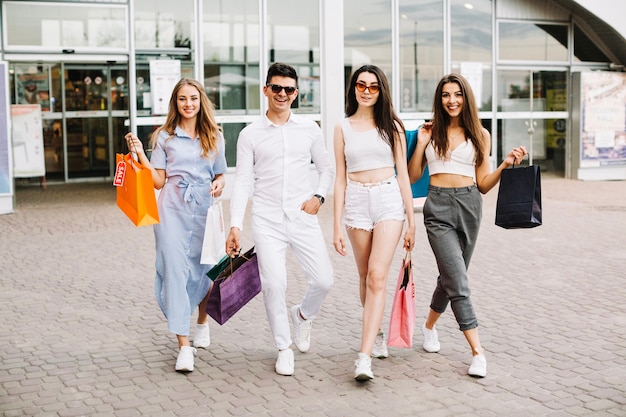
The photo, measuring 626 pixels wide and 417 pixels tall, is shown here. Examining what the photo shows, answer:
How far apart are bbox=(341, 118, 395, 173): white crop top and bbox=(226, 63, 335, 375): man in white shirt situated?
0.94 feet

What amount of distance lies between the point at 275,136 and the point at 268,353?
1.52m

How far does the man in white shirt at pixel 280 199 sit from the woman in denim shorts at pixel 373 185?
202mm

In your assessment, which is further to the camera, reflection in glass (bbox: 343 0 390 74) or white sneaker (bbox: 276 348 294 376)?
reflection in glass (bbox: 343 0 390 74)

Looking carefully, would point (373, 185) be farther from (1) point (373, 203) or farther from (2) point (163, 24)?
(2) point (163, 24)

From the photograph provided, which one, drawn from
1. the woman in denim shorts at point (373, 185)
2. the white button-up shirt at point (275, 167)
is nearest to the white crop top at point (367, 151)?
the woman in denim shorts at point (373, 185)

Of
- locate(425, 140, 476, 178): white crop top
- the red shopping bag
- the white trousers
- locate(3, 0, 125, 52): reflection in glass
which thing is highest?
locate(3, 0, 125, 52): reflection in glass

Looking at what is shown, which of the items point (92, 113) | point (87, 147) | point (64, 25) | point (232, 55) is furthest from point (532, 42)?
point (87, 147)

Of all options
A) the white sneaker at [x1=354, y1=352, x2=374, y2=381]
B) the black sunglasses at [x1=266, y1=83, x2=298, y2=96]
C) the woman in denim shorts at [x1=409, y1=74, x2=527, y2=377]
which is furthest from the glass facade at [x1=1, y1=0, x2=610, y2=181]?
the white sneaker at [x1=354, y1=352, x2=374, y2=381]

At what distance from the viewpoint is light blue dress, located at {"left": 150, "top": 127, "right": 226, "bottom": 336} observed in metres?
5.57

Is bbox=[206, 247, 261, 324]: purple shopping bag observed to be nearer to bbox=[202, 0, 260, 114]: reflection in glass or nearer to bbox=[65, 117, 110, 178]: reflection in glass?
bbox=[202, 0, 260, 114]: reflection in glass

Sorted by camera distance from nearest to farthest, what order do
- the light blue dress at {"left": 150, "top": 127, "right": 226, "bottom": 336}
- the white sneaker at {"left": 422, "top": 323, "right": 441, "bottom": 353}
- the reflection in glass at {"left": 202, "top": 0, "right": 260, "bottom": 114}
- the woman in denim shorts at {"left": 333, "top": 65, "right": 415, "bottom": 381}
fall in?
the woman in denim shorts at {"left": 333, "top": 65, "right": 415, "bottom": 381} → the light blue dress at {"left": 150, "top": 127, "right": 226, "bottom": 336} → the white sneaker at {"left": 422, "top": 323, "right": 441, "bottom": 353} → the reflection in glass at {"left": 202, "top": 0, "right": 260, "bottom": 114}

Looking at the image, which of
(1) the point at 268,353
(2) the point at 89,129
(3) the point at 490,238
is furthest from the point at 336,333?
(2) the point at 89,129

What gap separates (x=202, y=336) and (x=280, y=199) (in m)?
1.27

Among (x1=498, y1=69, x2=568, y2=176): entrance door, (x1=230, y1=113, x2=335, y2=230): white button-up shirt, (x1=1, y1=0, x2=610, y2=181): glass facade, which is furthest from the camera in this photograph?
(x1=498, y1=69, x2=568, y2=176): entrance door
